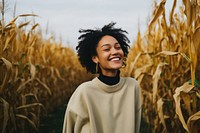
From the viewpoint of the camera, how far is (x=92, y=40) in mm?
1663

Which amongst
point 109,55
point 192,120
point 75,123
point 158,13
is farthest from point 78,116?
point 158,13

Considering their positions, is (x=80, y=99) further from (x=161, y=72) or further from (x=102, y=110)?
(x=161, y=72)

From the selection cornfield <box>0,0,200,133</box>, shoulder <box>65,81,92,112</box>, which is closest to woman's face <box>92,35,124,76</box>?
shoulder <box>65,81,92,112</box>

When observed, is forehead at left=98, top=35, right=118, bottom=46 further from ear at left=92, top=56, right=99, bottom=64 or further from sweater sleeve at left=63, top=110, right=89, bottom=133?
sweater sleeve at left=63, top=110, right=89, bottom=133

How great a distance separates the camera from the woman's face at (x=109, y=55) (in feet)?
5.00

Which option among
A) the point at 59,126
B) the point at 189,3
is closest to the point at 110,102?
the point at 189,3

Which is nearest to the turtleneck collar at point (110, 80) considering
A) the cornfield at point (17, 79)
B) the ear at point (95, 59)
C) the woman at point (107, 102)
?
the woman at point (107, 102)

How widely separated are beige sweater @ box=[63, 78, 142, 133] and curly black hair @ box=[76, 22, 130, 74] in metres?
0.23

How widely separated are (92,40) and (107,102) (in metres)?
0.38

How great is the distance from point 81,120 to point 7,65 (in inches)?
47.3

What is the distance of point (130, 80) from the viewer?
1.60 metres

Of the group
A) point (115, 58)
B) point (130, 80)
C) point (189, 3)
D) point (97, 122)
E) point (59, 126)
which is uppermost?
point (189, 3)

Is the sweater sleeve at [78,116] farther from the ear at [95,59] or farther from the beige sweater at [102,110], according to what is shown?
the ear at [95,59]

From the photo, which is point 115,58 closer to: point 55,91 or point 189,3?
point 189,3
